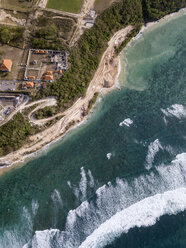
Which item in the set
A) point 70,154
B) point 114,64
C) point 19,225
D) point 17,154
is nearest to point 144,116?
point 114,64

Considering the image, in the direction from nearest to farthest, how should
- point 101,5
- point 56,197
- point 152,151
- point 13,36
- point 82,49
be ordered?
1. point 56,197
2. point 13,36
3. point 152,151
4. point 82,49
5. point 101,5

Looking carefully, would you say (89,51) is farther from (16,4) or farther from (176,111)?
(176,111)

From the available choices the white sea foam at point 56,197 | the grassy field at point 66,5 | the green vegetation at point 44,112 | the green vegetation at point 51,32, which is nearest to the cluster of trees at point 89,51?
the green vegetation at point 44,112

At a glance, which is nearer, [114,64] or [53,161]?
[53,161]

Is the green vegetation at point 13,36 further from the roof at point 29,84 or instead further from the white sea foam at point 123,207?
the white sea foam at point 123,207

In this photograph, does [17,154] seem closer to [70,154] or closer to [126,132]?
[70,154]

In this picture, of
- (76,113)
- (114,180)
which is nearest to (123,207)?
(114,180)
